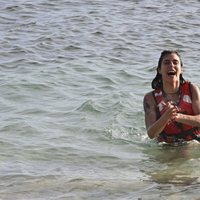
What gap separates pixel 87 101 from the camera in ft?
32.7

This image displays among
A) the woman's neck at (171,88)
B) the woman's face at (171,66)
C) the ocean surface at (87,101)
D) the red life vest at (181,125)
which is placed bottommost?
the ocean surface at (87,101)

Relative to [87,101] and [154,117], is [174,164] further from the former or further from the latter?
[87,101]

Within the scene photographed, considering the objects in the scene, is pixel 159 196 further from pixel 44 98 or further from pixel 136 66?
pixel 136 66

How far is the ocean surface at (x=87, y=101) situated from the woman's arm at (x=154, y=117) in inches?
15.1

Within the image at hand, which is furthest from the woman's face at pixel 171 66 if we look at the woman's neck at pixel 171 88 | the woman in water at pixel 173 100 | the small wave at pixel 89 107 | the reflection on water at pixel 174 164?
the small wave at pixel 89 107

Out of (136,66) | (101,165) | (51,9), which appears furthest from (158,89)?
(51,9)

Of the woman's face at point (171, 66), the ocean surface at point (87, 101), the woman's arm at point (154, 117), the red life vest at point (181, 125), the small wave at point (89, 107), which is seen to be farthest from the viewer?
the small wave at point (89, 107)

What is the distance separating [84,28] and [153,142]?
28.2 ft

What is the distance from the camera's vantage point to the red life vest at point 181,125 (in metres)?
7.61

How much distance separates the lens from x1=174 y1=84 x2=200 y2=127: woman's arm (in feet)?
23.2

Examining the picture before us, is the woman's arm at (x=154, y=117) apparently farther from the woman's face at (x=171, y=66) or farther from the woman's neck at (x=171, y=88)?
the woman's face at (x=171, y=66)

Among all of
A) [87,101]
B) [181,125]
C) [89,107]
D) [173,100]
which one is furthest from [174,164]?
[87,101]

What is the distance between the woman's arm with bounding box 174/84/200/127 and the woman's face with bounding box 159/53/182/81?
362mm

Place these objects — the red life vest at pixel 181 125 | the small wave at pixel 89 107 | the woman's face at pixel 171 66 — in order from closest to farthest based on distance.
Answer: the woman's face at pixel 171 66, the red life vest at pixel 181 125, the small wave at pixel 89 107
